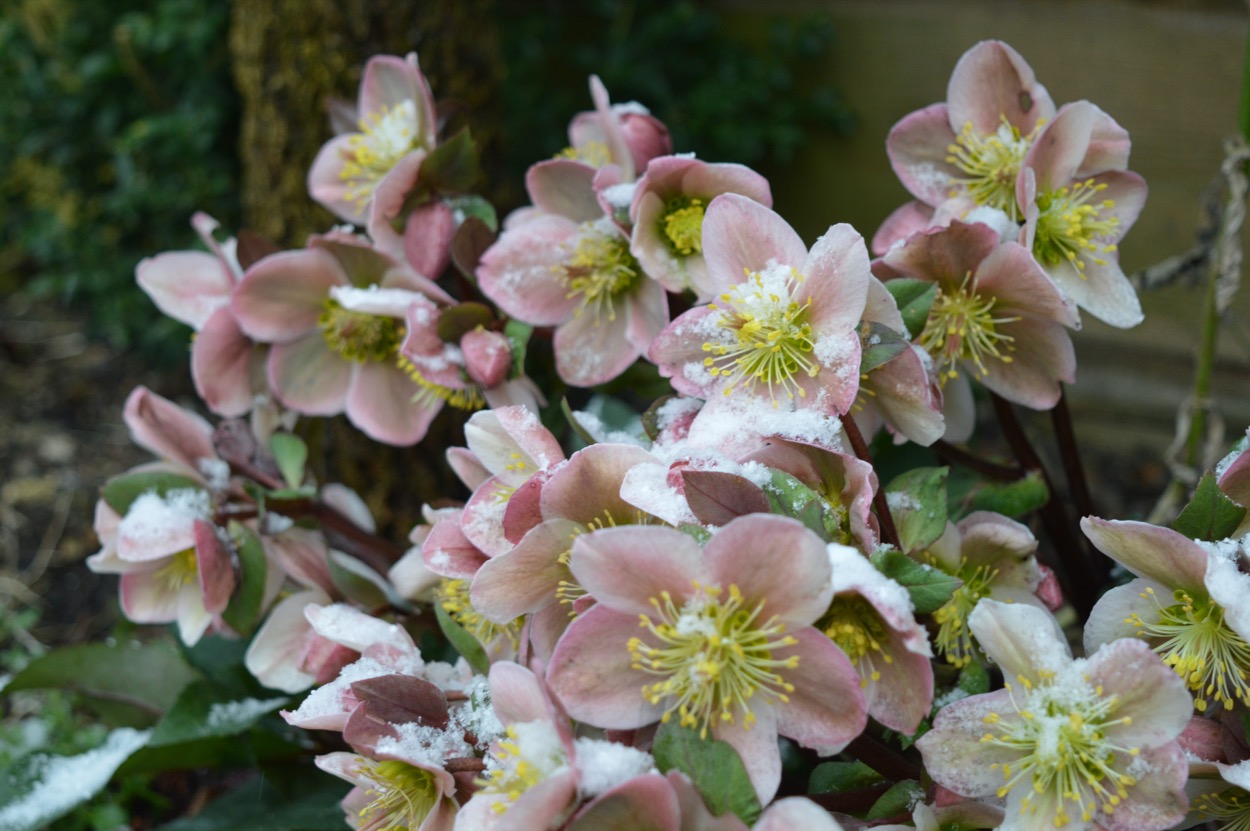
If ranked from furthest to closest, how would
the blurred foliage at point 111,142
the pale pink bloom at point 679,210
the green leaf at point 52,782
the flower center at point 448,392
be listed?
the blurred foliage at point 111,142, the green leaf at point 52,782, the flower center at point 448,392, the pale pink bloom at point 679,210

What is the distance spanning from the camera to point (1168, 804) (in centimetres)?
49

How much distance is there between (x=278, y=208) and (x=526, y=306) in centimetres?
74

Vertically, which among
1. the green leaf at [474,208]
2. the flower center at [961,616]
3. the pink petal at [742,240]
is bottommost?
the flower center at [961,616]

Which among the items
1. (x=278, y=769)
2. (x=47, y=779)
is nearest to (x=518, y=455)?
(x=278, y=769)

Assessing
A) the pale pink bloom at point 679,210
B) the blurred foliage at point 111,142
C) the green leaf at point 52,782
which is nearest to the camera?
the pale pink bloom at point 679,210

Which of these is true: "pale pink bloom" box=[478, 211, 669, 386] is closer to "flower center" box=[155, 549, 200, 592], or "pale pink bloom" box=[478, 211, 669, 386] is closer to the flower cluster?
the flower cluster

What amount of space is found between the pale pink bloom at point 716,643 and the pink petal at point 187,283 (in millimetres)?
517

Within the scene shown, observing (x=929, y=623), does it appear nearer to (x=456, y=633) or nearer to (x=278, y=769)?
(x=456, y=633)

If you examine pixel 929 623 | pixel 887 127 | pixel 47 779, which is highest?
pixel 929 623

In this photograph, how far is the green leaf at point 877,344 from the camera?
1.86 feet

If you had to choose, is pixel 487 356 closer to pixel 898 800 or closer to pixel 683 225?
pixel 683 225

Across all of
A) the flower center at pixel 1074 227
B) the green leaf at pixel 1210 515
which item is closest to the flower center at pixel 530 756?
the green leaf at pixel 1210 515

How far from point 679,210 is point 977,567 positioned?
0.29 metres

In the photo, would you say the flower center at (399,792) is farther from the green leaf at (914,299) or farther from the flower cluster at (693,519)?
the green leaf at (914,299)
